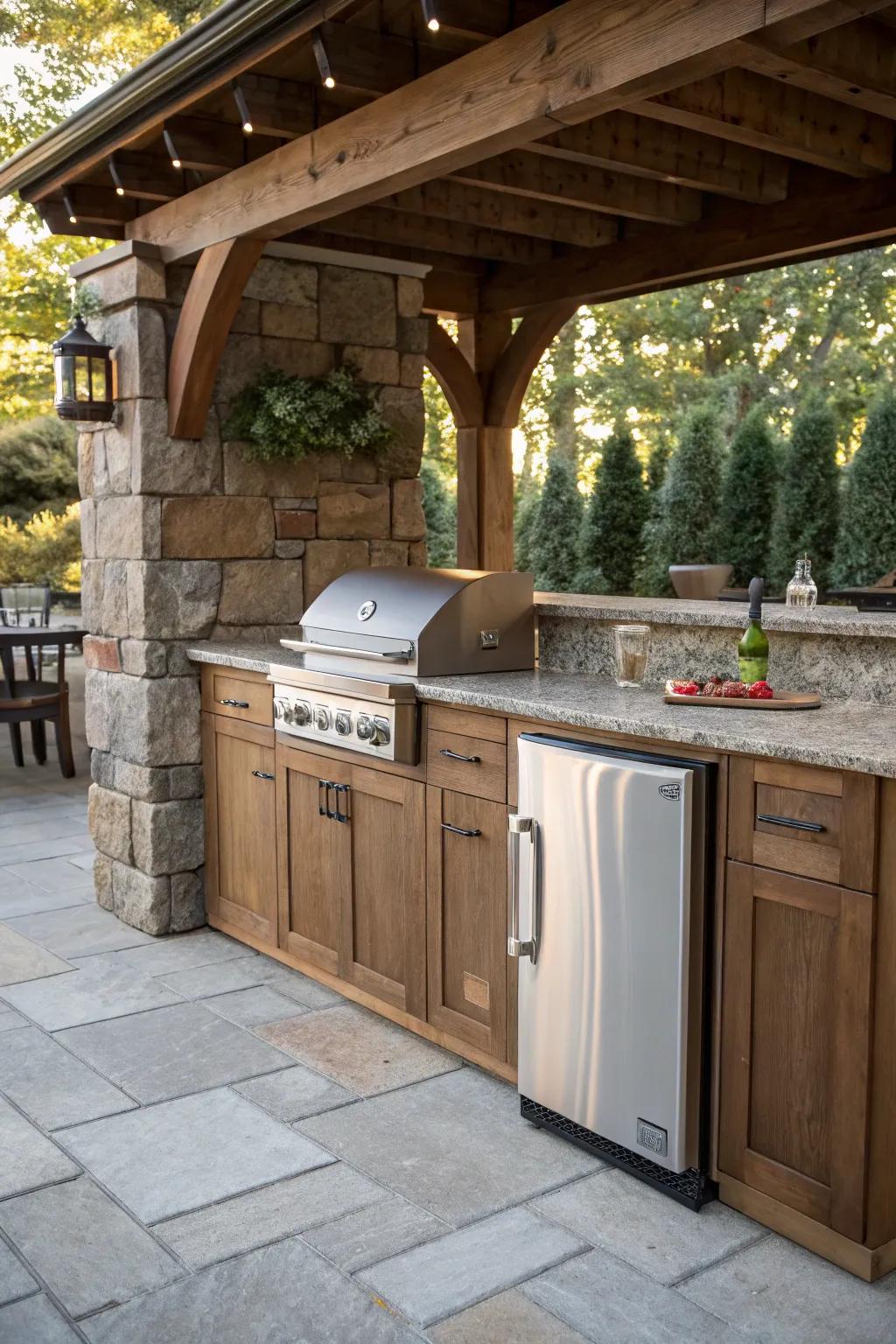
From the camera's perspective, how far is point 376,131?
119 inches

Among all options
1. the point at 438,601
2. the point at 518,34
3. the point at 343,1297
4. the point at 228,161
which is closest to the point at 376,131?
the point at 518,34

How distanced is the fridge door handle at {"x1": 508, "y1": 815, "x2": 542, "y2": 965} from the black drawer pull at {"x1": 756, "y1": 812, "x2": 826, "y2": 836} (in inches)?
21.6

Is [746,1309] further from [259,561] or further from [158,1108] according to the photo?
[259,561]

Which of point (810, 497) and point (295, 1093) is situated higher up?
point (810, 497)

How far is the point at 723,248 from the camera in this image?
16.2 ft

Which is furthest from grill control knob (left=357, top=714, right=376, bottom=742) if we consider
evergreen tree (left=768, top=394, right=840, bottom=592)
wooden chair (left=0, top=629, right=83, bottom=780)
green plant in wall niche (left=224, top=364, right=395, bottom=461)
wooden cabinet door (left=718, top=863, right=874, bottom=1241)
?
evergreen tree (left=768, top=394, right=840, bottom=592)

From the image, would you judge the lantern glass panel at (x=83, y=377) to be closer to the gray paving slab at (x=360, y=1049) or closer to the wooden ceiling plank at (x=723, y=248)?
the gray paving slab at (x=360, y=1049)

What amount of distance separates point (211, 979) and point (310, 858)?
0.52 m

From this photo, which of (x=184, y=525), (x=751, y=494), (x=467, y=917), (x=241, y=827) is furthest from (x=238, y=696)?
(x=751, y=494)

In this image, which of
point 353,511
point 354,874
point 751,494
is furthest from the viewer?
point 751,494

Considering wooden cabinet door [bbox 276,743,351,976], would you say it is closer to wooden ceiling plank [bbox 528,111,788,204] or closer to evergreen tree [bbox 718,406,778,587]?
wooden ceiling plank [bbox 528,111,788,204]

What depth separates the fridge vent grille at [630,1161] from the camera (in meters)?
2.42

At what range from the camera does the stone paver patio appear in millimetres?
2066

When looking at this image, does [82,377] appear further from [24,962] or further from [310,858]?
[24,962]
